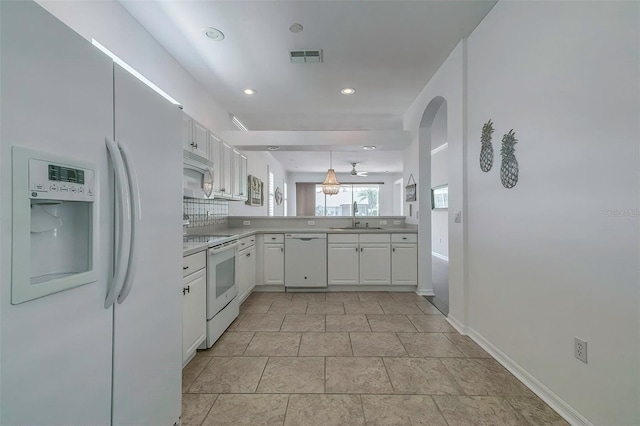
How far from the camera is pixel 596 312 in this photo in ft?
4.51

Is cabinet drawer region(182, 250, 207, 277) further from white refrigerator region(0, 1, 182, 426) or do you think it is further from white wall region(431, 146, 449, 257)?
white wall region(431, 146, 449, 257)

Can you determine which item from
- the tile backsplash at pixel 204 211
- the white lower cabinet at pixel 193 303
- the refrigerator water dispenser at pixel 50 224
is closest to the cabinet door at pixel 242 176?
the tile backsplash at pixel 204 211

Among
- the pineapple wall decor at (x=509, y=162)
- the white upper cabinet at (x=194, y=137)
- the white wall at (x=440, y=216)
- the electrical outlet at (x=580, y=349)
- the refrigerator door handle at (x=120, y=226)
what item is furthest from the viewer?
the white wall at (x=440, y=216)

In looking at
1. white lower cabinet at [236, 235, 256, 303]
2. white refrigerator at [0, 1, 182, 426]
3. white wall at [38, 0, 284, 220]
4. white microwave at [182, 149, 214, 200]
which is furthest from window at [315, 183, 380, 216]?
white refrigerator at [0, 1, 182, 426]

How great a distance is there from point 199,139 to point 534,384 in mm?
3353

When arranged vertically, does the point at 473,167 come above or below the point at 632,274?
above

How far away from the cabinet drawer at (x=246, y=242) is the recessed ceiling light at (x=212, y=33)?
2.07 m

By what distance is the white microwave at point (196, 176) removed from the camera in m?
2.37

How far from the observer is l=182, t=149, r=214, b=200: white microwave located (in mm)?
2369

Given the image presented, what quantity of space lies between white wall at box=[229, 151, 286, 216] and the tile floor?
99.0 inches

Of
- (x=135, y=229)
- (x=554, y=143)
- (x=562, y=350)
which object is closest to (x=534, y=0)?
(x=554, y=143)

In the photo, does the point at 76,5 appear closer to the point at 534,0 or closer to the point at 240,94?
the point at 240,94

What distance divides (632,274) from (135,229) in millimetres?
2102

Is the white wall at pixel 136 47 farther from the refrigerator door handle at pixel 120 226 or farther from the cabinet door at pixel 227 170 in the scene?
the refrigerator door handle at pixel 120 226
